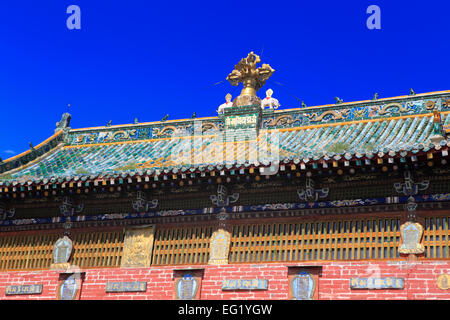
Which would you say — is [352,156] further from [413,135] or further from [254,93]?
[254,93]

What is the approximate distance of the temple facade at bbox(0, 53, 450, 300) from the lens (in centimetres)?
1162

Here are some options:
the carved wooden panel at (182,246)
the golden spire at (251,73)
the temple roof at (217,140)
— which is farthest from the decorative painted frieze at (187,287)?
the golden spire at (251,73)

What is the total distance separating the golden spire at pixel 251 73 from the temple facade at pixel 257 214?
3.49 ft

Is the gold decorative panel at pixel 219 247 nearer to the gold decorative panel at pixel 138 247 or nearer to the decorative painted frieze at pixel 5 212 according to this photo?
the gold decorative panel at pixel 138 247

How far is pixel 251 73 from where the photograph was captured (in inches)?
679

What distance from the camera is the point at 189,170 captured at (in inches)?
488

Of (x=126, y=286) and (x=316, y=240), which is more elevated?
(x=316, y=240)

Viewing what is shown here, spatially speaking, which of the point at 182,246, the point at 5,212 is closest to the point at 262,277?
the point at 182,246

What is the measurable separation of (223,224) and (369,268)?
3198mm

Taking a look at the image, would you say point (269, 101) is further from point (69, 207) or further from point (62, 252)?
point (62, 252)

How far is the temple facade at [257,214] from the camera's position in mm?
11617

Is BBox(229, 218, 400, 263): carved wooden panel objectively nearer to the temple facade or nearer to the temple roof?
the temple facade

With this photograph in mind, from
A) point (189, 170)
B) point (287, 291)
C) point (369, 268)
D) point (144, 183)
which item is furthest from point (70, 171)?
point (369, 268)

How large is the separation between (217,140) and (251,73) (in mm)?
2369
